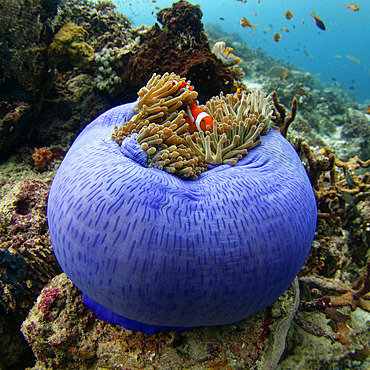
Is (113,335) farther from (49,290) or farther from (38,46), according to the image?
(38,46)

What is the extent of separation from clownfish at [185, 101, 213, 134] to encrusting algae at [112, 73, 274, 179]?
1.3 inches

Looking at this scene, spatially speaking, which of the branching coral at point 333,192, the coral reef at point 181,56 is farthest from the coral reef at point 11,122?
the branching coral at point 333,192

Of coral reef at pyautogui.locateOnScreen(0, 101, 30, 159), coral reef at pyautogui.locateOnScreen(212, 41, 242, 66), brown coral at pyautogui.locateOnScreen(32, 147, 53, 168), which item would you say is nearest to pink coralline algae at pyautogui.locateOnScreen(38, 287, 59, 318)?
brown coral at pyautogui.locateOnScreen(32, 147, 53, 168)

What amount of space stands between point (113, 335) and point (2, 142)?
8.86ft

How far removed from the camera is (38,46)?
9.69 ft

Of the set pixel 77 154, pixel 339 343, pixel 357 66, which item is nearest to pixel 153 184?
pixel 77 154

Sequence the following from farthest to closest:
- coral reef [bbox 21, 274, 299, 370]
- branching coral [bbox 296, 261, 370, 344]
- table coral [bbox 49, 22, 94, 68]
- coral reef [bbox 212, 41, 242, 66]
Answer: coral reef [bbox 212, 41, 242, 66] → table coral [bbox 49, 22, 94, 68] → branching coral [bbox 296, 261, 370, 344] → coral reef [bbox 21, 274, 299, 370]

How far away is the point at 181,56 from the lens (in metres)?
3.11

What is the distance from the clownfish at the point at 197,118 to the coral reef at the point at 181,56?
3.56 feet

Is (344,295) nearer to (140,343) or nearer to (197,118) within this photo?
(140,343)

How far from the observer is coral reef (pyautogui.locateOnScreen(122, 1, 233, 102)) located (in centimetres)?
299

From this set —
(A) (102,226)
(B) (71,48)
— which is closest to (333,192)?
(A) (102,226)

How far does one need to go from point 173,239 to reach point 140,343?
0.82 meters

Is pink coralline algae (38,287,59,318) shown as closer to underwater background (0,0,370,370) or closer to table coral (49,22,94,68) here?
underwater background (0,0,370,370)
